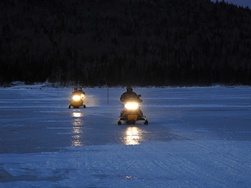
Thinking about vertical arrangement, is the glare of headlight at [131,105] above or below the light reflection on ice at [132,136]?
above

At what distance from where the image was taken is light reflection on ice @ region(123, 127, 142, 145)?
1326cm

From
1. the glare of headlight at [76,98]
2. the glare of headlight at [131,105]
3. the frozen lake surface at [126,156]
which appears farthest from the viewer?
the glare of headlight at [76,98]

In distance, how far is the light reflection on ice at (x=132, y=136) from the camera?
1326 cm

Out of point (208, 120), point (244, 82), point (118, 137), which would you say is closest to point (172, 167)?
point (118, 137)

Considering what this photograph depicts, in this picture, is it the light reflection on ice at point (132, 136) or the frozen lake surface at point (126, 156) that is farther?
the light reflection on ice at point (132, 136)

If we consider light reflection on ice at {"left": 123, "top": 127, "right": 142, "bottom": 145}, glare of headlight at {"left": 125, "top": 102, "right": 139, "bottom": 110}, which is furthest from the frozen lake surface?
glare of headlight at {"left": 125, "top": 102, "right": 139, "bottom": 110}

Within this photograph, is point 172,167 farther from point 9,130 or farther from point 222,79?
point 222,79

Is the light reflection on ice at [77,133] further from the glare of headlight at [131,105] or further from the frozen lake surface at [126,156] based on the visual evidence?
the glare of headlight at [131,105]

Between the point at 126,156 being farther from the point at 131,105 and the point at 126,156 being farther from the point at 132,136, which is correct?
the point at 131,105

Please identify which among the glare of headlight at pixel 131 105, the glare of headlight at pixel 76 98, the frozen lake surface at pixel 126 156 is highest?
the glare of headlight at pixel 76 98

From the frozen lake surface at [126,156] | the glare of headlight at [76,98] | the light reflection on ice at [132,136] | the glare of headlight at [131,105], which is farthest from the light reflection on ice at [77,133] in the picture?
the glare of headlight at [76,98]

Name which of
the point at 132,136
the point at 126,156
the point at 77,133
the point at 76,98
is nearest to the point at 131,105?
the point at 77,133

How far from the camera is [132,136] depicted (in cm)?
1473

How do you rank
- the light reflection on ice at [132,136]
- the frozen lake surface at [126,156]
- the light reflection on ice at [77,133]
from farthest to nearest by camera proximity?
1. the light reflection on ice at [132,136]
2. the light reflection on ice at [77,133]
3. the frozen lake surface at [126,156]
